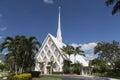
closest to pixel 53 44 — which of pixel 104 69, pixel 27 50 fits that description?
pixel 104 69

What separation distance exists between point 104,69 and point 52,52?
18166 millimetres

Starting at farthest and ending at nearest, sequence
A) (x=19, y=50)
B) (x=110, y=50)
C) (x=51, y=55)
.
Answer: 1. (x=51, y=55)
2. (x=110, y=50)
3. (x=19, y=50)

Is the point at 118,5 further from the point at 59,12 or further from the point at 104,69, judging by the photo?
the point at 59,12

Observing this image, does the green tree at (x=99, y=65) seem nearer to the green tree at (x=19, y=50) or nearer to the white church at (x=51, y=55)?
the white church at (x=51, y=55)

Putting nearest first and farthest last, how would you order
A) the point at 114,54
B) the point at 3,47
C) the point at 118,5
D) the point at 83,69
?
the point at 118,5 → the point at 3,47 → the point at 114,54 → the point at 83,69

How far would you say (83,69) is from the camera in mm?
63406

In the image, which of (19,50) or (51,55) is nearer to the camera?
(19,50)

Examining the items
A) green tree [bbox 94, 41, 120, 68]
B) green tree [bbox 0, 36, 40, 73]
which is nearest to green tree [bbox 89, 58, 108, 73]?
green tree [bbox 94, 41, 120, 68]

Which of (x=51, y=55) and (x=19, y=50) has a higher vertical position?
(x=51, y=55)

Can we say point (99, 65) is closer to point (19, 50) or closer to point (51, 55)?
point (51, 55)

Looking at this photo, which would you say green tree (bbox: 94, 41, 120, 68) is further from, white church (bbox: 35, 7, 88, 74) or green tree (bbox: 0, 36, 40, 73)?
green tree (bbox: 0, 36, 40, 73)

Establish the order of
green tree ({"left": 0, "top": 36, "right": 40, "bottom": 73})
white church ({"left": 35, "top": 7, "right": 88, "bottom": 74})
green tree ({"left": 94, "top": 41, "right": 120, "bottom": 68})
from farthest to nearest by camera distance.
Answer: white church ({"left": 35, "top": 7, "right": 88, "bottom": 74}) → green tree ({"left": 94, "top": 41, "right": 120, "bottom": 68}) → green tree ({"left": 0, "top": 36, "right": 40, "bottom": 73})

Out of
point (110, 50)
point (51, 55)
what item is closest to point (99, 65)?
point (110, 50)

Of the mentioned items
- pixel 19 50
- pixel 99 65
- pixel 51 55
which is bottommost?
pixel 99 65
